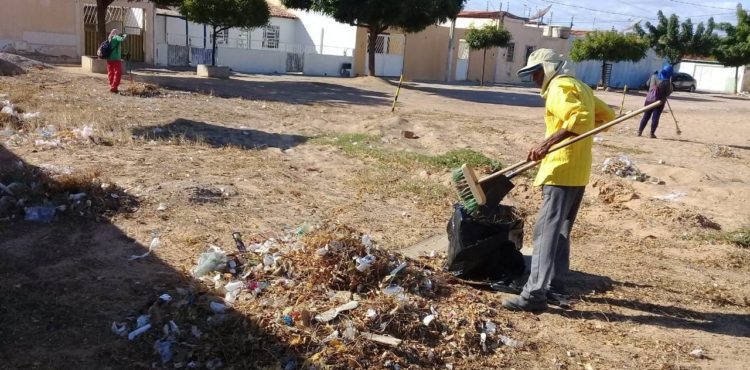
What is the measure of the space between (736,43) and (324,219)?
4370 centimetres

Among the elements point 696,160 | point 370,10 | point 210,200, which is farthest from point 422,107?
point 210,200

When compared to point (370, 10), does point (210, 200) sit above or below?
below

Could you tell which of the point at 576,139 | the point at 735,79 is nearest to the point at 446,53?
the point at 735,79

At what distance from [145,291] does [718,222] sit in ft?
19.9

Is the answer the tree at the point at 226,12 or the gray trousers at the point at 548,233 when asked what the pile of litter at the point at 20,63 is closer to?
the tree at the point at 226,12

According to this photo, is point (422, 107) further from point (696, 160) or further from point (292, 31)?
point (292, 31)

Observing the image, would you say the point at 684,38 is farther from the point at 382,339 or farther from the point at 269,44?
the point at 382,339

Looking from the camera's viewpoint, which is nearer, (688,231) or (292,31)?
(688,231)

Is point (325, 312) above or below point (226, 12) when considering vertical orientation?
below

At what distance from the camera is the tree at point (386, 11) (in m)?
22.9

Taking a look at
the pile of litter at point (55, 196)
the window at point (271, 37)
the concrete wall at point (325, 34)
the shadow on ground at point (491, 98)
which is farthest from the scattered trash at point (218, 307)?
the window at point (271, 37)

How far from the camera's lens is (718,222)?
23.7ft

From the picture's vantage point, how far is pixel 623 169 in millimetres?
9242

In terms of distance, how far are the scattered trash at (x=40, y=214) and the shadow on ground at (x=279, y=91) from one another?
1080 centimetres
